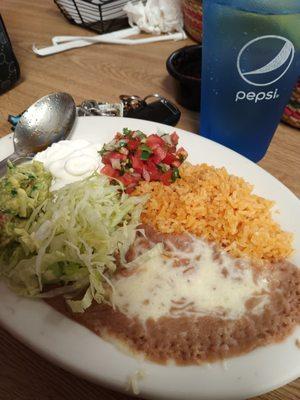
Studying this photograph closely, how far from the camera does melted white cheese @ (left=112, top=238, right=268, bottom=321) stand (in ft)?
2.49

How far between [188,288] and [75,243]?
286mm

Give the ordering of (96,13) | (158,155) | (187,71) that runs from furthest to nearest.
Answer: (96,13) < (187,71) < (158,155)

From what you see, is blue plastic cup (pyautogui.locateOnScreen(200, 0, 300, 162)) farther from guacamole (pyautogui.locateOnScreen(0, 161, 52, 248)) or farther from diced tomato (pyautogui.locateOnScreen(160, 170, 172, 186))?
guacamole (pyautogui.locateOnScreen(0, 161, 52, 248))

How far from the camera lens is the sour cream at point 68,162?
1051 mm

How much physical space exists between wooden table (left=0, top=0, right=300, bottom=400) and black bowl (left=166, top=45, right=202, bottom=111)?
5 centimetres

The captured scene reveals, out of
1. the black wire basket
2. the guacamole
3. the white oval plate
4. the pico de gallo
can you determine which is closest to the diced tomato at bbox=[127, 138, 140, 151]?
the pico de gallo

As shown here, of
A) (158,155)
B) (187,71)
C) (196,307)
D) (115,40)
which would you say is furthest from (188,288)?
(115,40)

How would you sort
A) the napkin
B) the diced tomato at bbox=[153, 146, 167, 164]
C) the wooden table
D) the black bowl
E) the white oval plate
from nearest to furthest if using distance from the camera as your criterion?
the white oval plate
the wooden table
the diced tomato at bbox=[153, 146, 167, 164]
the black bowl
the napkin

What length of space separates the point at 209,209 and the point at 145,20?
1279mm

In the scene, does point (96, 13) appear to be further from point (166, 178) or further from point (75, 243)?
point (75, 243)

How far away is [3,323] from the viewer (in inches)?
28.5

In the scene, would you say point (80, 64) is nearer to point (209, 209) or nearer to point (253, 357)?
point (209, 209)

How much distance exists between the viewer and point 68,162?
1.05 metres

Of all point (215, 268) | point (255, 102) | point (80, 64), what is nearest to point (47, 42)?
point (80, 64)
